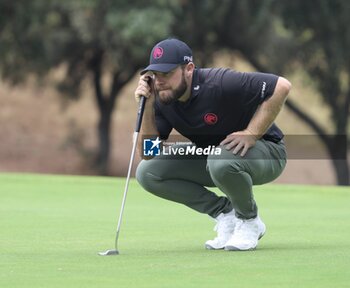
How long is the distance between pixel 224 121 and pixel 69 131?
3203 cm

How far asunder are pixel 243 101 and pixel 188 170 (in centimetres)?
92

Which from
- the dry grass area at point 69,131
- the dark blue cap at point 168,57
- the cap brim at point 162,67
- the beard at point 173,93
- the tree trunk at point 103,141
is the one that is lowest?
the dry grass area at point 69,131

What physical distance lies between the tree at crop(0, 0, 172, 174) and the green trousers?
18.7 m

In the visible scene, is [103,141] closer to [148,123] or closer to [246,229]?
[148,123]

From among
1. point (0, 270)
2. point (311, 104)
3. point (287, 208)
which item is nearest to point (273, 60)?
point (311, 104)

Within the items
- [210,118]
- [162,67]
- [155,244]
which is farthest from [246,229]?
[162,67]

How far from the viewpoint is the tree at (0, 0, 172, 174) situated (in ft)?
89.6

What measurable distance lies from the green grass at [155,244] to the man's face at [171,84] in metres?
1.16

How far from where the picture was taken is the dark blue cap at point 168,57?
7266 millimetres

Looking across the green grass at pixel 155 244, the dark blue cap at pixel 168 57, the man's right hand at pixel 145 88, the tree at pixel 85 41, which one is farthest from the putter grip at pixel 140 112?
the tree at pixel 85 41

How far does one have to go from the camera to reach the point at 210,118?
7.51m

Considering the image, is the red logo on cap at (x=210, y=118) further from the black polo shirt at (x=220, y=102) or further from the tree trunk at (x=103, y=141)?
the tree trunk at (x=103, y=141)

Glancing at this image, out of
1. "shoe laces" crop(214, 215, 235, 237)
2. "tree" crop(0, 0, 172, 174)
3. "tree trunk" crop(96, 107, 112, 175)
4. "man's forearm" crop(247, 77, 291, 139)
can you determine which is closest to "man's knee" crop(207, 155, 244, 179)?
"man's forearm" crop(247, 77, 291, 139)

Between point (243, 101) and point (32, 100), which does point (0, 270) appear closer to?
point (243, 101)
